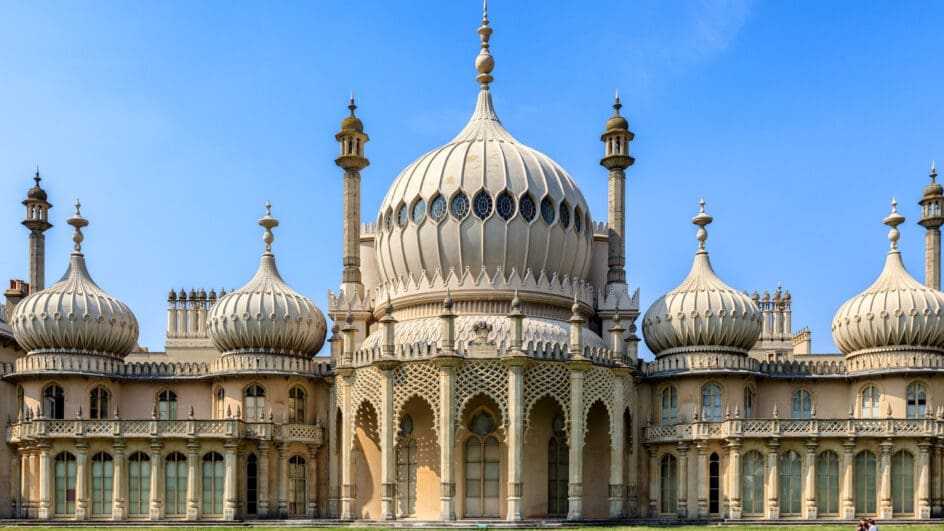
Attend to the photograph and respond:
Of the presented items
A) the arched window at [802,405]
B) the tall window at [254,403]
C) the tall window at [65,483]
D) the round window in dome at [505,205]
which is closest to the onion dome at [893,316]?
the arched window at [802,405]

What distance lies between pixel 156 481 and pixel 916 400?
33.1 m

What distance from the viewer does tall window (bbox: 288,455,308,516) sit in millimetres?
56688

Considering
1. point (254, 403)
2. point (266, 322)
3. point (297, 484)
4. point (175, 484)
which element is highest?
point (266, 322)

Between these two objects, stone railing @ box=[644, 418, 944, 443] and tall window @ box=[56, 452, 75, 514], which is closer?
stone railing @ box=[644, 418, 944, 443]

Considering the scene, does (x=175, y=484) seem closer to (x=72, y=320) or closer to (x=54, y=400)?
(x=54, y=400)

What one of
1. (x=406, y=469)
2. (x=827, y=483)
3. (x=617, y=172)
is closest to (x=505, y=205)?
(x=617, y=172)

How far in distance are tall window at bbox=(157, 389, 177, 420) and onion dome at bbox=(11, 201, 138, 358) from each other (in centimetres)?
288

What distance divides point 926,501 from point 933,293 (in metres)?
9.36

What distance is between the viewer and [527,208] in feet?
185

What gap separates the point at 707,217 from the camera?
5975cm

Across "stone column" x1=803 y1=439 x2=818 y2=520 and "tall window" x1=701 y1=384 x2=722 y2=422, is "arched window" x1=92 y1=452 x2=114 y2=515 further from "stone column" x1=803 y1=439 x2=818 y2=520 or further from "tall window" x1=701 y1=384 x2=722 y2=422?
"stone column" x1=803 y1=439 x2=818 y2=520

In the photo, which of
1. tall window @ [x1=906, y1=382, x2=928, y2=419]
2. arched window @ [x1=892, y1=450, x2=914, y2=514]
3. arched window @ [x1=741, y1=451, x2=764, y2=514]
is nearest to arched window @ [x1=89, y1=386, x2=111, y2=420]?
arched window @ [x1=741, y1=451, x2=764, y2=514]

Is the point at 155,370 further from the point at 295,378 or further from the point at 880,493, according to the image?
the point at 880,493

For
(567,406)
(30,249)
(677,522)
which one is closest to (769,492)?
(677,522)
